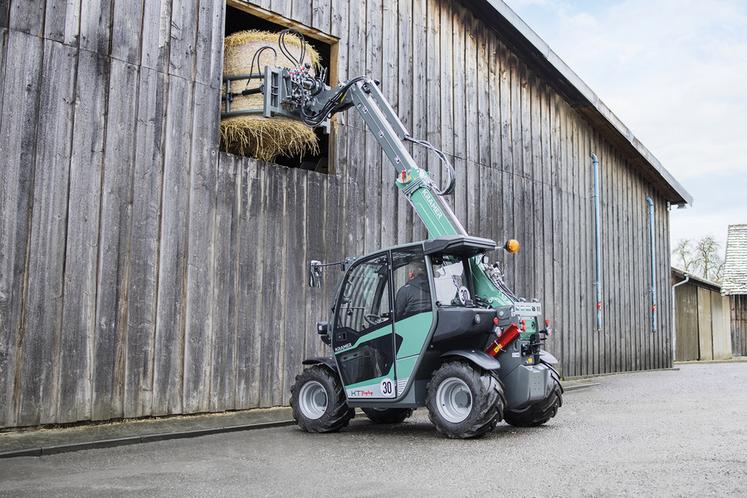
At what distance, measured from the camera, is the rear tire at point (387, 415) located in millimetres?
8867

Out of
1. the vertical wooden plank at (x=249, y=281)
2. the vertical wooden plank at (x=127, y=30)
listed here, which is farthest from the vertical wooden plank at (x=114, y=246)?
the vertical wooden plank at (x=249, y=281)

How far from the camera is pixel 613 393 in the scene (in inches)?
487

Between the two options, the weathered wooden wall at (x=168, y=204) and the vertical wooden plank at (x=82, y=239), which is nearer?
the weathered wooden wall at (x=168, y=204)

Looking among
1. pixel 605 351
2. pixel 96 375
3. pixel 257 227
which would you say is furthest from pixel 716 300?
pixel 96 375

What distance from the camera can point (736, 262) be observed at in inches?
1288

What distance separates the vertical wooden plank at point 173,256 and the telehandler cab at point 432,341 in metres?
1.43

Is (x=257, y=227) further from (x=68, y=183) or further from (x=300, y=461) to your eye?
(x=300, y=461)

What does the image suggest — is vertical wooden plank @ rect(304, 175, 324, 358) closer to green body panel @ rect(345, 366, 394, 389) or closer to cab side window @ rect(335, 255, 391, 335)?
cab side window @ rect(335, 255, 391, 335)

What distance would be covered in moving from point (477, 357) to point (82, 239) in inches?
163

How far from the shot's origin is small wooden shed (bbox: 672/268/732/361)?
28109 millimetres

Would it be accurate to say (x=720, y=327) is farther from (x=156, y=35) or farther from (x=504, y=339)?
(x=156, y=35)

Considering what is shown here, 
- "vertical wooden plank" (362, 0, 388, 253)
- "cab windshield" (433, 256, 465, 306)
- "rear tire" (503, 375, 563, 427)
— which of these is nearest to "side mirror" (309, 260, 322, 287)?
"cab windshield" (433, 256, 465, 306)

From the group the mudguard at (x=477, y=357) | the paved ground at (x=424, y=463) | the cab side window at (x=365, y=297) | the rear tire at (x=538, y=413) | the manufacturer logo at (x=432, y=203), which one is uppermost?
the manufacturer logo at (x=432, y=203)

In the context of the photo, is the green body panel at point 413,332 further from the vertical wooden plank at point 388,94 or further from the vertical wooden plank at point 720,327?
the vertical wooden plank at point 720,327
